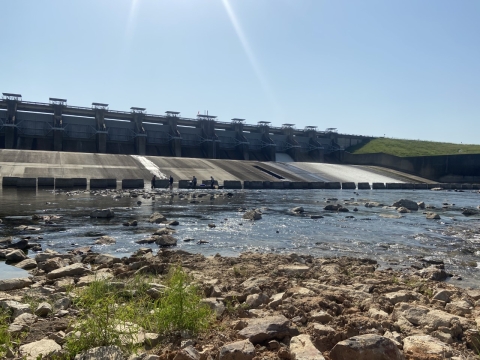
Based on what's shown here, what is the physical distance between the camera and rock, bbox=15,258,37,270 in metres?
10.0

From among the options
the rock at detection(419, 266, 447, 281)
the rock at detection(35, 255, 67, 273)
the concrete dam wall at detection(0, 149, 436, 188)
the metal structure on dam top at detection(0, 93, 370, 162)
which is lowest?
the rock at detection(419, 266, 447, 281)

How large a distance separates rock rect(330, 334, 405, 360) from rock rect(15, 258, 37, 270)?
8.28 metres

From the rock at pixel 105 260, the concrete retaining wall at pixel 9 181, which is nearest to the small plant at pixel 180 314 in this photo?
the rock at pixel 105 260

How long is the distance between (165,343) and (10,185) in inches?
1468

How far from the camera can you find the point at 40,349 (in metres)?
4.73

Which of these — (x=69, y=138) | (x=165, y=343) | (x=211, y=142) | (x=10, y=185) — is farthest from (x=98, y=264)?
(x=211, y=142)

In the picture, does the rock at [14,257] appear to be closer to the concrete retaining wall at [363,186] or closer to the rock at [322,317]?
the rock at [322,317]

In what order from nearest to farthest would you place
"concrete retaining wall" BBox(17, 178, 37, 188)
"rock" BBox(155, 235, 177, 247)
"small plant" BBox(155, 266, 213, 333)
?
1. "small plant" BBox(155, 266, 213, 333)
2. "rock" BBox(155, 235, 177, 247)
3. "concrete retaining wall" BBox(17, 178, 37, 188)

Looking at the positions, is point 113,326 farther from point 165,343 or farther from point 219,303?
point 219,303

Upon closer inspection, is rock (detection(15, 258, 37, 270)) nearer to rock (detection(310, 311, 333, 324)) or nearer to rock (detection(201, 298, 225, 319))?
rock (detection(201, 298, 225, 319))

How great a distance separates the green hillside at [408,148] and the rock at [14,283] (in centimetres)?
8315

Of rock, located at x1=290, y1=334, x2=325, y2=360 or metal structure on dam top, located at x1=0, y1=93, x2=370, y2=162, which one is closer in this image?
rock, located at x1=290, y1=334, x2=325, y2=360

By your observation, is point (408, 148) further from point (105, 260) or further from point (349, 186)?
point (105, 260)

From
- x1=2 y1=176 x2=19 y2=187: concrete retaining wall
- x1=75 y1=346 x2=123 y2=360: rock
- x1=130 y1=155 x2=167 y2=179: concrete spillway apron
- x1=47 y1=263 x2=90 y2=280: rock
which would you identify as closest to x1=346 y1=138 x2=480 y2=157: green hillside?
x1=130 y1=155 x2=167 y2=179: concrete spillway apron
